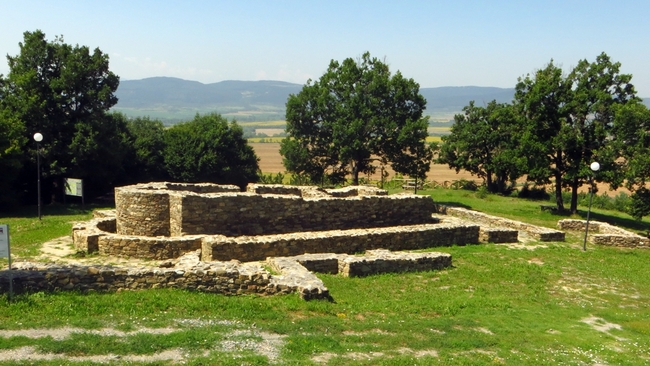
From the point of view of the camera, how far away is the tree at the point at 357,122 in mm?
31281

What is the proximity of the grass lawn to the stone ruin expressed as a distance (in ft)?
1.63

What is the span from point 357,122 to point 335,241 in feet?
45.8

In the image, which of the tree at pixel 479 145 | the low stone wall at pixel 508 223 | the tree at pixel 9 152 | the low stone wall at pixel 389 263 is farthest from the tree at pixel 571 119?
the tree at pixel 9 152

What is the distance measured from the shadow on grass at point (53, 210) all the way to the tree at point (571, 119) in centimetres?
2546

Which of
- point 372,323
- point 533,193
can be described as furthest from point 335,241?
point 533,193

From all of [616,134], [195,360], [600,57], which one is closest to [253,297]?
[195,360]

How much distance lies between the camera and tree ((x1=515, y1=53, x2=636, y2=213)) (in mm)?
28375

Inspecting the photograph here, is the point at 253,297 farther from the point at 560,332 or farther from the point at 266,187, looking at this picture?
the point at 266,187

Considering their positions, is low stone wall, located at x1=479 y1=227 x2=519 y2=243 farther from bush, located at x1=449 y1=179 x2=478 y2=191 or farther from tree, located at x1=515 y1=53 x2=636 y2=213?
bush, located at x1=449 y1=179 x2=478 y2=191

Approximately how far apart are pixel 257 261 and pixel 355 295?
451 cm

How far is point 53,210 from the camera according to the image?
2811 centimetres

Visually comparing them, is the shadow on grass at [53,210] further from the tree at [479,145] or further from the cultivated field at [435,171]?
the cultivated field at [435,171]

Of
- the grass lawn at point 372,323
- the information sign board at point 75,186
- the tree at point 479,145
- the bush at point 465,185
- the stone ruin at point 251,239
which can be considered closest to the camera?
the grass lawn at point 372,323

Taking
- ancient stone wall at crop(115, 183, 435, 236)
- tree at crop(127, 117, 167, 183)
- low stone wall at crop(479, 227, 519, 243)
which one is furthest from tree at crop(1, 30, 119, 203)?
low stone wall at crop(479, 227, 519, 243)
